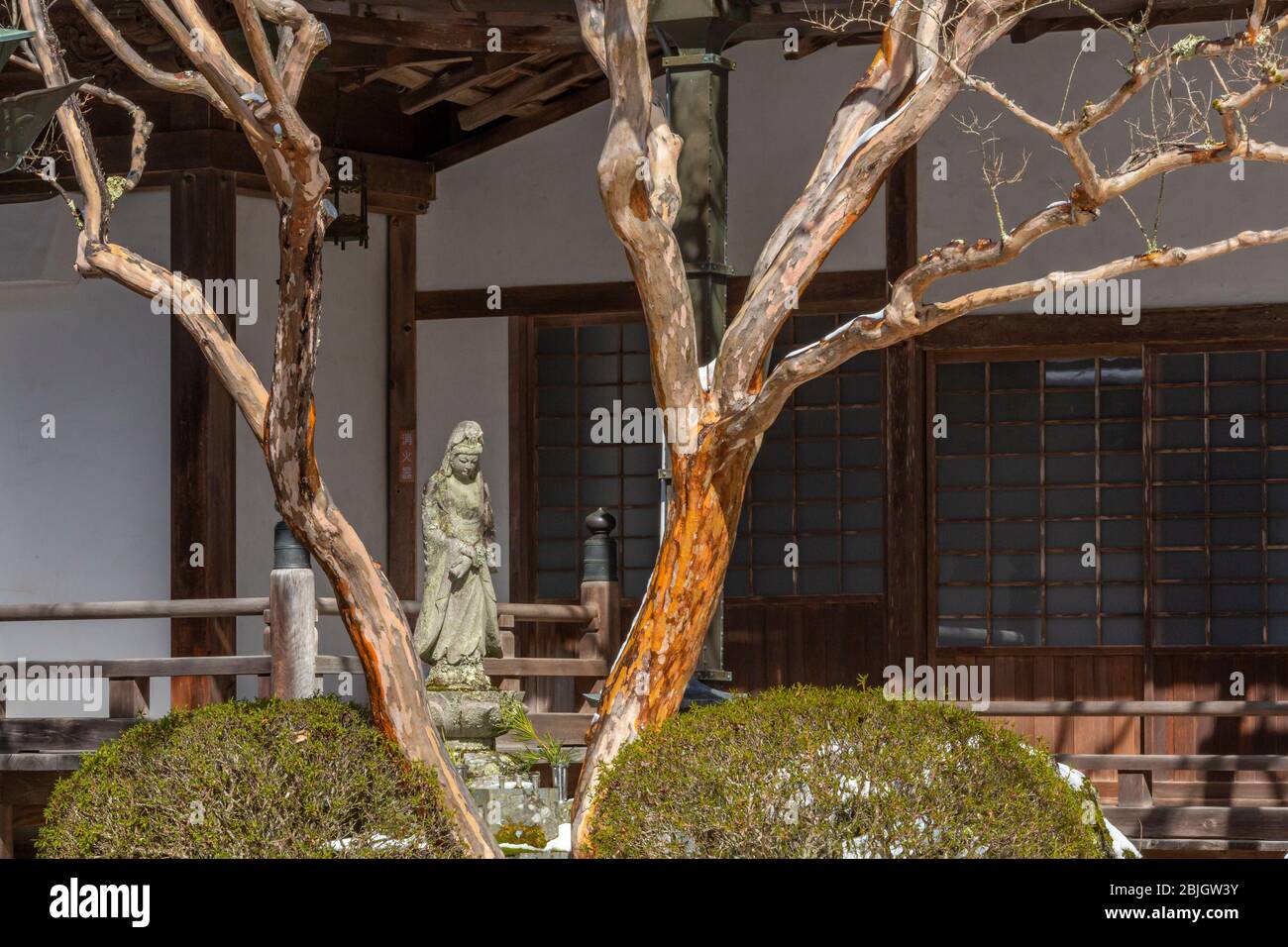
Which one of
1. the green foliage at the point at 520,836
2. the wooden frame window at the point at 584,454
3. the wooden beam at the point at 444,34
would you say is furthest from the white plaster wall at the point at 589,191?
the green foliage at the point at 520,836

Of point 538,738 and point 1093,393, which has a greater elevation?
point 1093,393

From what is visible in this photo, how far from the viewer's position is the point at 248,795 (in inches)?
252

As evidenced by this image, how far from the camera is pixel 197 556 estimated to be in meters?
11.1

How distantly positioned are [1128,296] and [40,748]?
273 inches

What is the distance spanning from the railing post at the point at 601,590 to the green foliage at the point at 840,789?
402 cm

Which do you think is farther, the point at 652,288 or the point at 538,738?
the point at 538,738

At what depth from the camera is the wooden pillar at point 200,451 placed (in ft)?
36.2

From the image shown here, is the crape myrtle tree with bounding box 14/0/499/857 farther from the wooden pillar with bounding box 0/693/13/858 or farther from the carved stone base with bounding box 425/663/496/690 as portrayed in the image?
the wooden pillar with bounding box 0/693/13/858

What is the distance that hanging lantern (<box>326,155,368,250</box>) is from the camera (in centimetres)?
1165

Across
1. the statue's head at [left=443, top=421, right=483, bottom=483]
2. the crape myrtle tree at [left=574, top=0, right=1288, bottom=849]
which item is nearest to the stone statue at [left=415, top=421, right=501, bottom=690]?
the statue's head at [left=443, top=421, right=483, bottom=483]

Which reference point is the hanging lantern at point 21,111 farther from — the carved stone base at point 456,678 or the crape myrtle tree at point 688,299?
the carved stone base at point 456,678

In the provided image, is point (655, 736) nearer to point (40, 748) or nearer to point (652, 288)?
point (652, 288)
